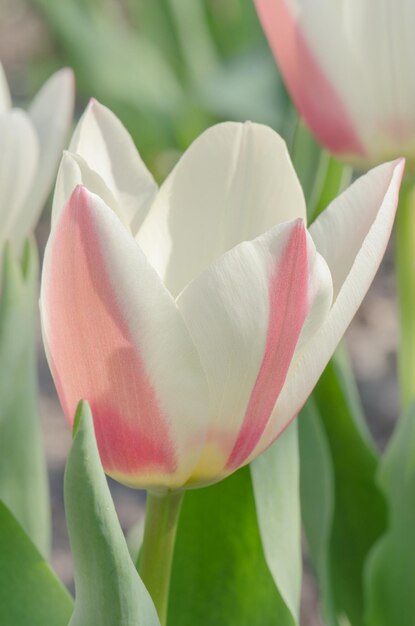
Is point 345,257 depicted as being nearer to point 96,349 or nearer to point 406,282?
point 96,349

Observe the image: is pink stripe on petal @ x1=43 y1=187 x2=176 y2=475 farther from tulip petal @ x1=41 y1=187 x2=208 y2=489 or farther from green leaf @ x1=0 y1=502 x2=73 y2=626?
green leaf @ x1=0 y1=502 x2=73 y2=626

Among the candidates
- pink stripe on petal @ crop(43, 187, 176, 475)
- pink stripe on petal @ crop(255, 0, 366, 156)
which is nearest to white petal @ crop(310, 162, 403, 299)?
pink stripe on petal @ crop(43, 187, 176, 475)


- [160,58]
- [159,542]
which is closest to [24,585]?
[159,542]

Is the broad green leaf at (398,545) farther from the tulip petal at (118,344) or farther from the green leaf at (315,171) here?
the tulip petal at (118,344)

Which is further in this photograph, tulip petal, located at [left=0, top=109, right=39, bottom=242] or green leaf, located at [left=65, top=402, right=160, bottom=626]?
tulip petal, located at [left=0, top=109, right=39, bottom=242]

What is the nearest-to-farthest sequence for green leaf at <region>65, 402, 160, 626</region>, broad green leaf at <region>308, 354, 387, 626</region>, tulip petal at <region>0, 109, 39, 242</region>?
green leaf at <region>65, 402, 160, 626</region>
tulip petal at <region>0, 109, 39, 242</region>
broad green leaf at <region>308, 354, 387, 626</region>

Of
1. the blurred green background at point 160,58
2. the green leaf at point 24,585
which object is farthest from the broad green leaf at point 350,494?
the blurred green background at point 160,58
